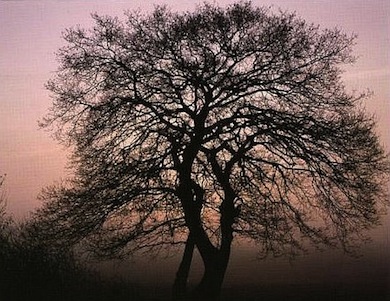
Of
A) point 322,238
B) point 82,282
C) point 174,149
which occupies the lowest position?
point 82,282

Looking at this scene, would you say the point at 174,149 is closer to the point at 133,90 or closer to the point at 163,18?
the point at 133,90

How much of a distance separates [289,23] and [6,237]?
23.9 feet

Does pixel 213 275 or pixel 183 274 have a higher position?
pixel 183 274

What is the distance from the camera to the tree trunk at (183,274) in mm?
15795

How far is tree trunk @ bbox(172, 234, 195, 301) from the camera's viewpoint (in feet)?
51.8

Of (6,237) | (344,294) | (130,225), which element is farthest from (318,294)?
(6,237)

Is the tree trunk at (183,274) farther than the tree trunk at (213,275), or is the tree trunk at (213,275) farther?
the tree trunk at (183,274)

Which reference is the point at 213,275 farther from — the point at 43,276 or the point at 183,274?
the point at 43,276

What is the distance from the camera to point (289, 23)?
15.7 m

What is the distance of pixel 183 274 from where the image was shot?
1595 cm

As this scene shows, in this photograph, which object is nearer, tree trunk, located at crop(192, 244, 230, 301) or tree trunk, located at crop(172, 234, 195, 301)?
tree trunk, located at crop(192, 244, 230, 301)

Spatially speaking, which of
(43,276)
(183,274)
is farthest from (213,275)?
(43,276)

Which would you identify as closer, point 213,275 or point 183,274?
point 213,275

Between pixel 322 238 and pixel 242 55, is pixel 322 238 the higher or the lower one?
the lower one
